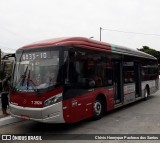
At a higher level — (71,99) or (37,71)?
(37,71)

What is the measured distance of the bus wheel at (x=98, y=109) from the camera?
9836 millimetres

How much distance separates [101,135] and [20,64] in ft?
10.9

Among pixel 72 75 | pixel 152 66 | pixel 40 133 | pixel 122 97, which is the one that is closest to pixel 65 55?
pixel 72 75

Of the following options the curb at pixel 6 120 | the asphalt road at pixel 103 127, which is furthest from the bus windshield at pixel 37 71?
the curb at pixel 6 120

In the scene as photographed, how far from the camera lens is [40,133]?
8.33 metres

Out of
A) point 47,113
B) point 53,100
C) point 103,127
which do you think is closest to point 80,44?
point 53,100

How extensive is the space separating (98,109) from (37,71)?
3.11 metres

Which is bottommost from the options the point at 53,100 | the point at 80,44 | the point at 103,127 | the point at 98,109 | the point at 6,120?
the point at 103,127

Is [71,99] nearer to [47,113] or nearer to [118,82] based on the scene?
[47,113]

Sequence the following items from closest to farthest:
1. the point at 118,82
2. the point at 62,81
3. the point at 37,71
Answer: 1. the point at 62,81
2. the point at 37,71
3. the point at 118,82

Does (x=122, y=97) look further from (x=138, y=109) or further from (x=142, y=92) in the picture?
(x=142, y=92)

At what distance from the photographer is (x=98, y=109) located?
1005cm

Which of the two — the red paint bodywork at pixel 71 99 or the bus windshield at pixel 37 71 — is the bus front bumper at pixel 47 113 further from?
Answer: the bus windshield at pixel 37 71

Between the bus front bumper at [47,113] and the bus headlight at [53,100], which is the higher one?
the bus headlight at [53,100]
